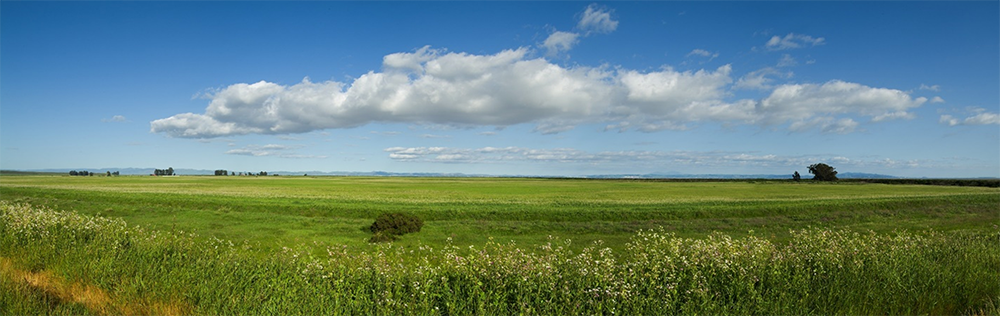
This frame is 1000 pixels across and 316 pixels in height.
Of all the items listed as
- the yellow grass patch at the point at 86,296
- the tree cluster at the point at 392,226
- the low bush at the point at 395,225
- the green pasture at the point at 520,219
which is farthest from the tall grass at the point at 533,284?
the low bush at the point at 395,225

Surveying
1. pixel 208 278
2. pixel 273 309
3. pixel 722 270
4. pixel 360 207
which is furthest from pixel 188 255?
pixel 360 207

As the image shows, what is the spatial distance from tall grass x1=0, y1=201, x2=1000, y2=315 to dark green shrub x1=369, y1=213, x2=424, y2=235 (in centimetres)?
1513

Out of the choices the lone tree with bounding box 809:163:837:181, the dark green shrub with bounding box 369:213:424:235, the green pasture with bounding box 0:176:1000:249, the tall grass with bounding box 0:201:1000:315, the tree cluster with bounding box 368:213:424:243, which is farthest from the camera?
the lone tree with bounding box 809:163:837:181

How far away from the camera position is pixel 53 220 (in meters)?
11.5

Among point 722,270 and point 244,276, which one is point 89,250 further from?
point 722,270

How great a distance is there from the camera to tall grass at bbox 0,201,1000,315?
19.6ft

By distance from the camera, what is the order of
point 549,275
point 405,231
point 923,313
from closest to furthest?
1. point 923,313
2. point 549,275
3. point 405,231

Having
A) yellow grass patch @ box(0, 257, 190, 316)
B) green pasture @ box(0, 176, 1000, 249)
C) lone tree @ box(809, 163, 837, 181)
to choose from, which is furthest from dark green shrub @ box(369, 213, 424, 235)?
lone tree @ box(809, 163, 837, 181)

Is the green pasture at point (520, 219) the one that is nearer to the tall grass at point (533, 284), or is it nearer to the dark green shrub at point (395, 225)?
the dark green shrub at point (395, 225)

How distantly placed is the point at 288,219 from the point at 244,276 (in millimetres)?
26263

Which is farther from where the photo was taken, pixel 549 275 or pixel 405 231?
pixel 405 231

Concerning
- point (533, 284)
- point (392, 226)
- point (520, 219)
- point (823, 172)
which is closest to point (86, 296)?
point (533, 284)

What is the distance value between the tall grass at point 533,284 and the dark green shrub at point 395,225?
1513cm

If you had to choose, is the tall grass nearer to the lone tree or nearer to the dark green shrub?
the dark green shrub
